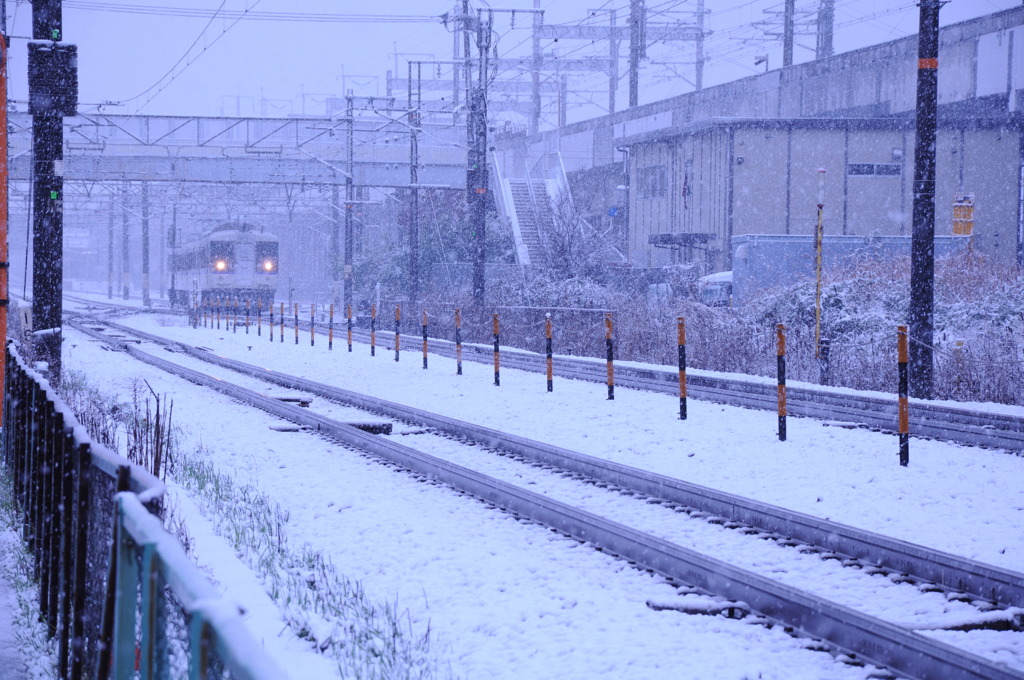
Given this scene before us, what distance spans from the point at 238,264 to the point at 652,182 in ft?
71.2

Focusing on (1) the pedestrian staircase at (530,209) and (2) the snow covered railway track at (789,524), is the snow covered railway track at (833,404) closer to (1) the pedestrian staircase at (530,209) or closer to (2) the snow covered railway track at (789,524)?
(2) the snow covered railway track at (789,524)

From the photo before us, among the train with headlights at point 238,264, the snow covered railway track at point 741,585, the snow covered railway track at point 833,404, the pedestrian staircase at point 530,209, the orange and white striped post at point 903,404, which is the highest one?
the pedestrian staircase at point 530,209

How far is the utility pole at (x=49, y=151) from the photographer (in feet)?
46.0

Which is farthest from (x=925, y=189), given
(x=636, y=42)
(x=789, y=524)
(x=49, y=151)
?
(x=636, y=42)

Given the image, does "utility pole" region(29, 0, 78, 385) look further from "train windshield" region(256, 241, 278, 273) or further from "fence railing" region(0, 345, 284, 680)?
"train windshield" region(256, 241, 278, 273)

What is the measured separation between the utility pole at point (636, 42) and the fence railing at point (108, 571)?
156ft

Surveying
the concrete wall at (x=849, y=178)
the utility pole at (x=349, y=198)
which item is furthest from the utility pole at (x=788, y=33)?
the utility pole at (x=349, y=198)

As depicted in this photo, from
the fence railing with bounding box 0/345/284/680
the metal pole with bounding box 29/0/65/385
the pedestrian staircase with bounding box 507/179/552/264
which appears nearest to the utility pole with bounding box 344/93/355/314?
the pedestrian staircase with bounding box 507/179/552/264

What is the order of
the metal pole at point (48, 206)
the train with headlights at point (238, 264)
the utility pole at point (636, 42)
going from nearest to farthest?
the metal pole at point (48, 206), the train with headlights at point (238, 264), the utility pole at point (636, 42)

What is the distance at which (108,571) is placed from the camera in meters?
3.54

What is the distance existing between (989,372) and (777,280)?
1121 cm

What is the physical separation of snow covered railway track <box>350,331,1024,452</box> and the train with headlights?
33596 millimetres

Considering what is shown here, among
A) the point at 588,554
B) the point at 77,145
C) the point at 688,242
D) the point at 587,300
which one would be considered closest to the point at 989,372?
the point at 588,554

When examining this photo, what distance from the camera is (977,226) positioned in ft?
114
